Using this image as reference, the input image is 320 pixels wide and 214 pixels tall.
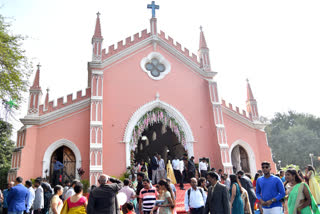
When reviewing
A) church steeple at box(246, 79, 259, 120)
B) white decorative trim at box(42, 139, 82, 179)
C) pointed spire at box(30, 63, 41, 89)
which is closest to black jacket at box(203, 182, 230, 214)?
white decorative trim at box(42, 139, 82, 179)

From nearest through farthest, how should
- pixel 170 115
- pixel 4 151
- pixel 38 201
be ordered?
pixel 38 201, pixel 170 115, pixel 4 151

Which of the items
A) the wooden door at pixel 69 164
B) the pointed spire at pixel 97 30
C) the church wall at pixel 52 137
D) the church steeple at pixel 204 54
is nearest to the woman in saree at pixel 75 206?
the church wall at pixel 52 137

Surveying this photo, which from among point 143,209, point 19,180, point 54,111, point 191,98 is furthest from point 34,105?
point 143,209

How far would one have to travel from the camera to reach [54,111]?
1498 centimetres

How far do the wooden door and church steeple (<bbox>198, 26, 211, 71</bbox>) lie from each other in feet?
35.5

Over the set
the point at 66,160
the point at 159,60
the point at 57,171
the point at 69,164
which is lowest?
the point at 57,171

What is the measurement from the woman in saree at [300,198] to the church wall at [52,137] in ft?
38.5

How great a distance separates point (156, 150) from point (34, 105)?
1241 cm

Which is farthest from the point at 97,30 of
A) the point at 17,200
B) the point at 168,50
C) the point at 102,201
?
the point at 102,201

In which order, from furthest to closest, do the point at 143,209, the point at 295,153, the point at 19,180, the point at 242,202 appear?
the point at 295,153
the point at 19,180
the point at 143,209
the point at 242,202

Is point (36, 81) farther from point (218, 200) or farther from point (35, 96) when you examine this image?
point (218, 200)

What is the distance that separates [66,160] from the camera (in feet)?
48.7

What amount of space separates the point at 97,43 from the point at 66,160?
771 cm

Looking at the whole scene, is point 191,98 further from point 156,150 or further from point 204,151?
point 156,150
